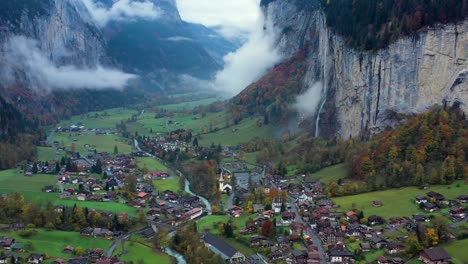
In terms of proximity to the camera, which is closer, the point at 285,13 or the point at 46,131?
the point at 46,131

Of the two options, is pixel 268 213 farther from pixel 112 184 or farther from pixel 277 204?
pixel 112 184

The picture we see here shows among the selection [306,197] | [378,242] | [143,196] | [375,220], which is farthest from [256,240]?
[143,196]

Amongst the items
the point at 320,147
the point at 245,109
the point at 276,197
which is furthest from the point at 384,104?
the point at 245,109

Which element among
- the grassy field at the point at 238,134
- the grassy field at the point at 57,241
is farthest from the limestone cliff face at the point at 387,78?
the grassy field at the point at 57,241

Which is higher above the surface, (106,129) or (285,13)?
(285,13)

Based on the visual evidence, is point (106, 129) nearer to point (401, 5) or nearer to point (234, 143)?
point (234, 143)

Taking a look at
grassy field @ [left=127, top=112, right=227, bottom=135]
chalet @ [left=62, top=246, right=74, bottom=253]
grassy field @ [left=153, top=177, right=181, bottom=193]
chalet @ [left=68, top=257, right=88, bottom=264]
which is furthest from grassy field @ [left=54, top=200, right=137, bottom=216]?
grassy field @ [left=127, top=112, right=227, bottom=135]
